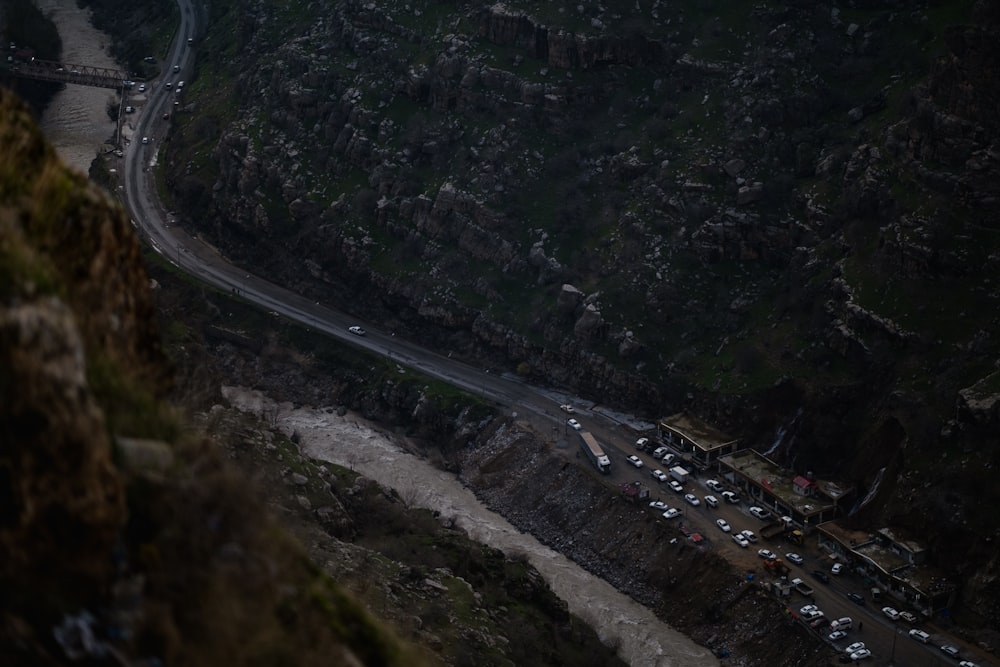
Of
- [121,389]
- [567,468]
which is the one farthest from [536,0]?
[121,389]

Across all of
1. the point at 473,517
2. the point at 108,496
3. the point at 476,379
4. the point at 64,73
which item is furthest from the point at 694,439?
the point at 64,73

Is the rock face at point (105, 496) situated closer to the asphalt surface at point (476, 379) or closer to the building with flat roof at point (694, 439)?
the asphalt surface at point (476, 379)

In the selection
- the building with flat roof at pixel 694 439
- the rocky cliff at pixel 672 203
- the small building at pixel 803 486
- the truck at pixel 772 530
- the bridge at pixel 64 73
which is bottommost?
the truck at pixel 772 530

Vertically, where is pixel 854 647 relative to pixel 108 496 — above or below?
below

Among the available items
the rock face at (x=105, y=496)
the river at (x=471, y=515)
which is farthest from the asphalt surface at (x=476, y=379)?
the rock face at (x=105, y=496)

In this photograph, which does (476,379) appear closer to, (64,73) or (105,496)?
(64,73)

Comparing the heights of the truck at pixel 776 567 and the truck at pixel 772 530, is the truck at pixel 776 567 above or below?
below

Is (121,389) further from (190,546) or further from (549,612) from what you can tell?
(549,612)

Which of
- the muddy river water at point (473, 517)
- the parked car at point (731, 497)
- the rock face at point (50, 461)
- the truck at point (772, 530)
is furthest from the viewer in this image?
the parked car at point (731, 497)
